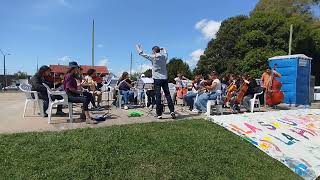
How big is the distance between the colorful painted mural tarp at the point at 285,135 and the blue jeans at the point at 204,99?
4.16ft

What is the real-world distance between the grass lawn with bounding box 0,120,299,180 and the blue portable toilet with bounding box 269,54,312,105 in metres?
7.36

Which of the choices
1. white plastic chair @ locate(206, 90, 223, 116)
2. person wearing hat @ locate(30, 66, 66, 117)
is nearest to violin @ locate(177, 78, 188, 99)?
white plastic chair @ locate(206, 90, 223, 116)

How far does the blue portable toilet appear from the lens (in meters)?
14.5

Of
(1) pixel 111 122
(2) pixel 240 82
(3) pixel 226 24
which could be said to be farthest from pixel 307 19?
(1) pixel 111 122

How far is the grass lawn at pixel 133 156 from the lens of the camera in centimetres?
607

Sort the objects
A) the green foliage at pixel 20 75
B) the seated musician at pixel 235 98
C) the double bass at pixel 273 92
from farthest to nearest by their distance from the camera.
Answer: the green foliage at pixel 20 75
the double bass at pixel 273 92
the seated musician at pixel 235 98

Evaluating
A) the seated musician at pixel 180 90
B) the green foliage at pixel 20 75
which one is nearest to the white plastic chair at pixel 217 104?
the seated musician at pixel 180 90

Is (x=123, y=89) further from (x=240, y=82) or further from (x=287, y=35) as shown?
(x=287, y=35)

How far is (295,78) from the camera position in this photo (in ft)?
47.6

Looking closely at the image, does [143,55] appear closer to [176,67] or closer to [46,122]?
[46,122]

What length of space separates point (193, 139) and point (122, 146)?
4.97ft

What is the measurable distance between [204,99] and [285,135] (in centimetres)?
264

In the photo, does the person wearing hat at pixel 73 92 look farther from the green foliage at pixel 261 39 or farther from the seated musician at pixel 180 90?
the green foliage at pixel 261 39

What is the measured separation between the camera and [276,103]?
13000 millimetres
